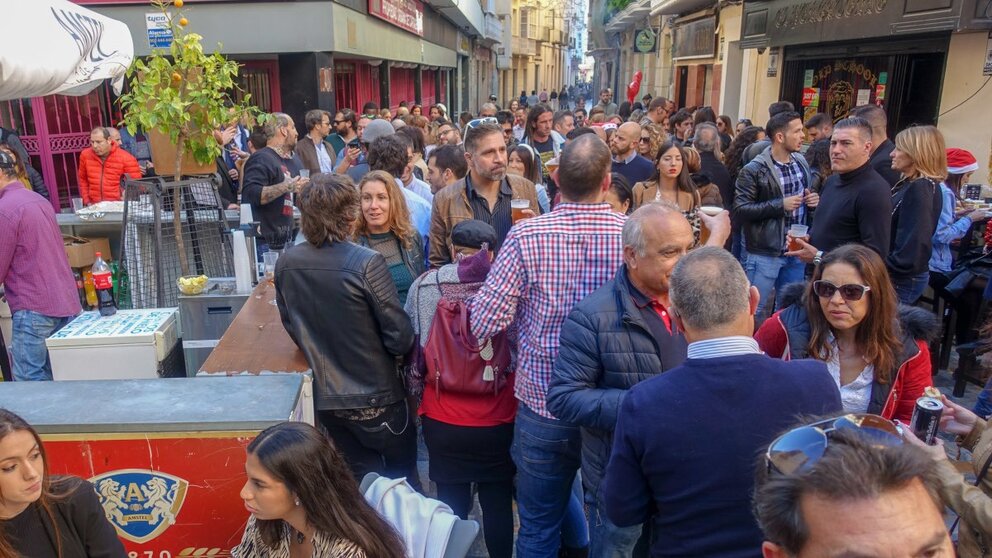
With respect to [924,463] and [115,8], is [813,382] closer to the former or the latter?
[924,463]

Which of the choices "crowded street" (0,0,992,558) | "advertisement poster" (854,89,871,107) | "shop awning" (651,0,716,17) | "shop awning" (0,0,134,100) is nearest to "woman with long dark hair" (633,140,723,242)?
"crowded street" (0,0,992,558)

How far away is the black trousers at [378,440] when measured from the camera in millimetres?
3322

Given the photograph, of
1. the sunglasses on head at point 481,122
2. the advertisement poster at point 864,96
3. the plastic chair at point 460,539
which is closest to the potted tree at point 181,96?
the sunglasses on head at point 481,122

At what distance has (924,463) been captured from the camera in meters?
1.19

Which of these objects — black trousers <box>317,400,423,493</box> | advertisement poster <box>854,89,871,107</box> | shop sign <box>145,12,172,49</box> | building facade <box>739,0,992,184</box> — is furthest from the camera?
advertisement poster <box>854,89,871,107</box>

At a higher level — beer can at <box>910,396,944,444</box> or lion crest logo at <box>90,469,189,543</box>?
beer can at <box>910,396,944,444</box>

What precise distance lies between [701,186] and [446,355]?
4.10 meters

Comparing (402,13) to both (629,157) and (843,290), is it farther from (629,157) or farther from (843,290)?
(843,290)

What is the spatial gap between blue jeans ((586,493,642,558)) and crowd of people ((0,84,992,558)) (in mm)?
11

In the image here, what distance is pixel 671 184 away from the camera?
559 centimetres

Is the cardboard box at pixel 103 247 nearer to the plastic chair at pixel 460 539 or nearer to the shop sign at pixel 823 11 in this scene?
the plastic chair at pixel 460 539

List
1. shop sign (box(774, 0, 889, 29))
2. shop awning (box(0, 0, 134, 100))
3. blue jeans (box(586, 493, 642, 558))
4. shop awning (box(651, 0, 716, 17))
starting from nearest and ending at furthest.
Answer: blue jeans (box(586, 493, 642, 558)) < shop awning (box(0, 0, 134, 100)) < shop sign (box(774, 0, 889, 29)) < shop awning (box(651, 0, 716, 17))

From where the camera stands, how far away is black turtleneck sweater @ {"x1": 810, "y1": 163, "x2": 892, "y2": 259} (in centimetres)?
427

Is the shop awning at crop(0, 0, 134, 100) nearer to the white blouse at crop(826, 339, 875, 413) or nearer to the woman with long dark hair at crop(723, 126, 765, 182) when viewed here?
the white blouse at crop(826, 339, 875, 413)
